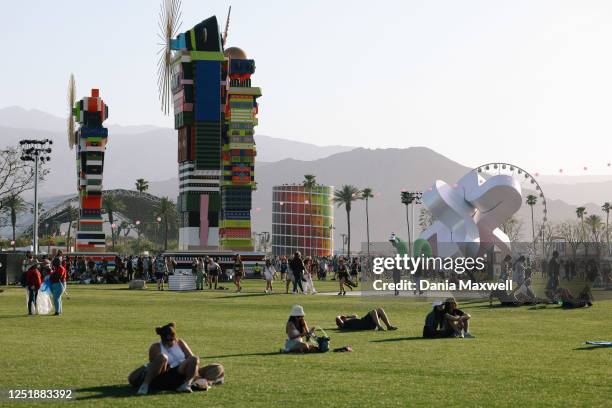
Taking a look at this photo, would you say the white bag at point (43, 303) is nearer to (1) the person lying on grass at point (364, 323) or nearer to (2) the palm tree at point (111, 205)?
(1) the person lying on grass at point (364, 323)

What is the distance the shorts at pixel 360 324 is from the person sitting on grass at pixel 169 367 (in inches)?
427

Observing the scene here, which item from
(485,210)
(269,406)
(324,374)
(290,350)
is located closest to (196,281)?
(290,350)

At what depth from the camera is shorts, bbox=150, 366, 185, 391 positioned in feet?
48.1

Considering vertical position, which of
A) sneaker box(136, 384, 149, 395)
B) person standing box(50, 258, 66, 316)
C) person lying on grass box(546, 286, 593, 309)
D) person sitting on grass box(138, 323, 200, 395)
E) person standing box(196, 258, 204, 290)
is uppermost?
person standing box(196, 258, 204, 290)

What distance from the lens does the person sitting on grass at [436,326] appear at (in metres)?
23.6

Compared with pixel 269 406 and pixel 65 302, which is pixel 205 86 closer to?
pixel 65 302

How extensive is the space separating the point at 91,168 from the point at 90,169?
0.15 meters

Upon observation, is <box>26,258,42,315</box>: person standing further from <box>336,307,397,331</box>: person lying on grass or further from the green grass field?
<box>336,307,397,331</box>: person lying on grass

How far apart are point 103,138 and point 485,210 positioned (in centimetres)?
3663

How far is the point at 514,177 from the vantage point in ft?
294

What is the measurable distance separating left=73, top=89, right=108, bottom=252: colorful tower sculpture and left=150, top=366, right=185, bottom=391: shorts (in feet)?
191

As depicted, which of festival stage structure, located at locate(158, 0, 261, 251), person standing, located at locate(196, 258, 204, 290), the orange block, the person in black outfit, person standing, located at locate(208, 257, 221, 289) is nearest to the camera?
A: the person in black outfit

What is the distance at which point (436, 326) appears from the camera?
23.8 m

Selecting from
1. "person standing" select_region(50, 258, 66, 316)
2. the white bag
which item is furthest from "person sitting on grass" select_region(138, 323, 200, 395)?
the white bag
